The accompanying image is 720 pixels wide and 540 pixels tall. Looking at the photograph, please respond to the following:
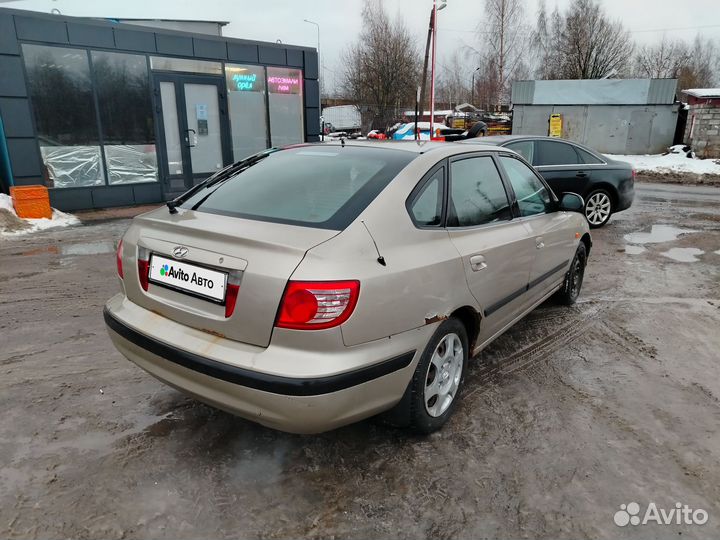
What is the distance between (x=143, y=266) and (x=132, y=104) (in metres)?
9.09

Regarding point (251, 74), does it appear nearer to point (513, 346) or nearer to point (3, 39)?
point (3, 39)

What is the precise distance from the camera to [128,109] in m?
10.4

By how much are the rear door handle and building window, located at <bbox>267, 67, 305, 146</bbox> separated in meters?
10.3

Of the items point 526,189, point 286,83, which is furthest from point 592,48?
point 526,189

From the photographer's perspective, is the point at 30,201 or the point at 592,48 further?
the point at 592,48

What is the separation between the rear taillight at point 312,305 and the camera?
7.07 ft

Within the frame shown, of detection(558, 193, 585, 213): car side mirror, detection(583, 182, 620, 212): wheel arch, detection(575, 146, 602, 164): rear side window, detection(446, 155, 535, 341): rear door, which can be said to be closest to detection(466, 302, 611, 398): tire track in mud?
detection(446, 155, 535, 341): rear door

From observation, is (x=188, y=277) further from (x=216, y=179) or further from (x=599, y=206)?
(x=599, y=206)

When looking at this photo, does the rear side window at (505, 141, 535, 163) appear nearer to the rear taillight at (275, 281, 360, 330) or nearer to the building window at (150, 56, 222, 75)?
the rear taillight at (275, 281, 360, 330)

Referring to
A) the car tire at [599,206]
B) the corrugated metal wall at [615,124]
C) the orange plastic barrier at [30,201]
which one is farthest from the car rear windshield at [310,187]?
the corrugated metal wall at [615,124]

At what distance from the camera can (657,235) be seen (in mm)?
8453

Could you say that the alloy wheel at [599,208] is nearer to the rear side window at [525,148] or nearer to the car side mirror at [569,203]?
the rear side window at [525,148]

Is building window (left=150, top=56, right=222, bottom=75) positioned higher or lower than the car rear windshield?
higher

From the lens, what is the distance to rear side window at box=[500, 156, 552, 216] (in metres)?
3.79
